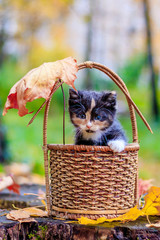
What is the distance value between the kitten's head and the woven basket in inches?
7.7

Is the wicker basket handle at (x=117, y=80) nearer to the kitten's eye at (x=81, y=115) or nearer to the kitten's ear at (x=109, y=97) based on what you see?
the kitten's ear at (x=109, y=97)

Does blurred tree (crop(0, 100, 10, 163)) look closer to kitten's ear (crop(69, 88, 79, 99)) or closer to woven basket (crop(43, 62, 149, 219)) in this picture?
kitten's ear (crop(69, 88, 79, 99))

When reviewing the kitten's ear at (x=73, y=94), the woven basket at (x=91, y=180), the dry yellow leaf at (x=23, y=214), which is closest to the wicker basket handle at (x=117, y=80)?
the woven basket at (x=91, y=180)

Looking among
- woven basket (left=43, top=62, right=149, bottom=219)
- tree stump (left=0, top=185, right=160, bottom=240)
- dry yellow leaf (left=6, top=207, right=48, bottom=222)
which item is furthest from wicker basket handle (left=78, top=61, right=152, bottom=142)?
dry yellow leaf (left=6, top=207, right=48, bottom=222)

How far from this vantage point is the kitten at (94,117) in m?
1.44

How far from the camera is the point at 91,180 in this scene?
1250 mm

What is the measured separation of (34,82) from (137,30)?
5.37 metres

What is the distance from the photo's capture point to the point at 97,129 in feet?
4.71

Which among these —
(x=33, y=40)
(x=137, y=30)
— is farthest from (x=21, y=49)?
(x=137, y=30)

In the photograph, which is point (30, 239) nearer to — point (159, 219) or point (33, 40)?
point (159, 219)

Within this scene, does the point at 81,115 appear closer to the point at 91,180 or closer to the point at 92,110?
the point at 92,110

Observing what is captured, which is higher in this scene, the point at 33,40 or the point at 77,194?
the point at 33,40

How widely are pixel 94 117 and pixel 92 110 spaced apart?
4 centimetres

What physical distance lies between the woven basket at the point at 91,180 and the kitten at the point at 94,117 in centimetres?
18
